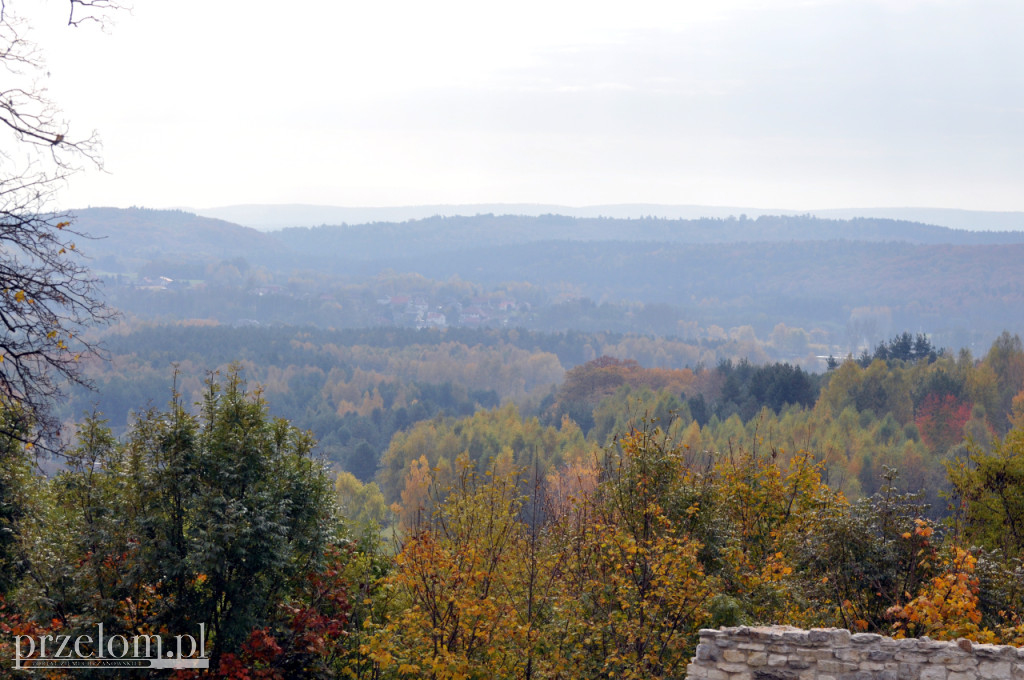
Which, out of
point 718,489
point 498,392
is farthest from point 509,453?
point 498,392

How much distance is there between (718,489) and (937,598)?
4.77 m

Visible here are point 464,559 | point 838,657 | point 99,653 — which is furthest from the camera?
point 464,559

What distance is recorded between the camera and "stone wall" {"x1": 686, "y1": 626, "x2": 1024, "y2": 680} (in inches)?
413

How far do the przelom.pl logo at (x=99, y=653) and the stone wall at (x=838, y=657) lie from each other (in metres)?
6.61

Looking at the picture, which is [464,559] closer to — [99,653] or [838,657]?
[99,653]

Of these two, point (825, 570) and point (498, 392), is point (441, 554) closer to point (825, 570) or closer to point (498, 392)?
point (825, 570)

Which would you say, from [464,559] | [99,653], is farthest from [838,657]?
[99,653]

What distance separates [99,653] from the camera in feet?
40.0

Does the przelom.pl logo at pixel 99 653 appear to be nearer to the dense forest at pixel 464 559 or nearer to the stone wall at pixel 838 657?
the dense forest at pixel 464 559

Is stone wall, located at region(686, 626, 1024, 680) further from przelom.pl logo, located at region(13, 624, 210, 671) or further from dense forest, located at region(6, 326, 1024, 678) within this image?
przelom.pl logo, located at region(13, 624, 210, 671)

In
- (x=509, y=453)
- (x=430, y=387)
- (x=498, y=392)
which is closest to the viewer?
(x=509, y=453)

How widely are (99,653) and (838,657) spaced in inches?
356

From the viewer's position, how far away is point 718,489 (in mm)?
16984

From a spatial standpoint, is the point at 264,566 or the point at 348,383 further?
the point at 348,383
